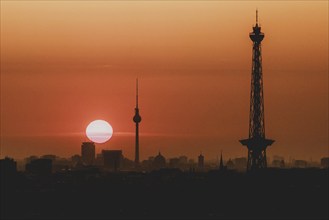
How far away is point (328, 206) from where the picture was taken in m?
174

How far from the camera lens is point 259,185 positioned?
633 feet

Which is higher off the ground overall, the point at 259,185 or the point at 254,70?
the point at 254,70

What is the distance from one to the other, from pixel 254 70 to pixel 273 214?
32767 millimetres

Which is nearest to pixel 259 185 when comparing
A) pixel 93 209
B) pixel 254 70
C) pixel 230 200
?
pixel 230 200

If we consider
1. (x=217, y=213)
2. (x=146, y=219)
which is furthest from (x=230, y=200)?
(x=146, y=219)

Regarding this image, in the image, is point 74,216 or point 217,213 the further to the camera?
point 217,213

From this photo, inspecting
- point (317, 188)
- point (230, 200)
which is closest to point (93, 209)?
point (230, 200)

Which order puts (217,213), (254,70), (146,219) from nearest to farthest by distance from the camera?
(146,219) < (217,213) < (254,70)

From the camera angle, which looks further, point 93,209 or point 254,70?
point 254,70

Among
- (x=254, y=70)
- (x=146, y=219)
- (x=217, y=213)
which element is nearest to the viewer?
(x=146, y=219)

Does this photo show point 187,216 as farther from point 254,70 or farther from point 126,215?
point 254,70

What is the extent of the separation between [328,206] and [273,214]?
589 inches

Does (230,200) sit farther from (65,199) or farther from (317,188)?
(65,199)

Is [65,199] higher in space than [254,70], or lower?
lower
